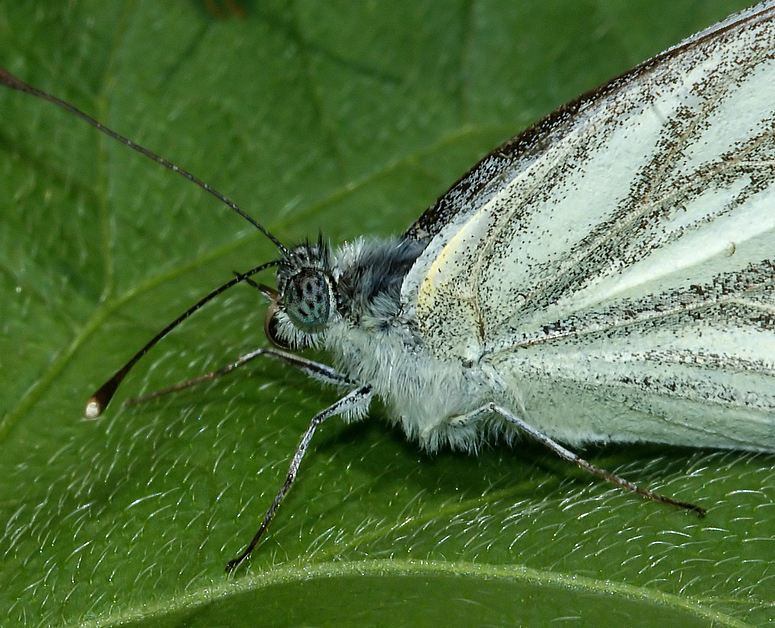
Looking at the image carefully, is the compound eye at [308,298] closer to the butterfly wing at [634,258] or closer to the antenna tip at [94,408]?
the butterfly wing at [634,258]

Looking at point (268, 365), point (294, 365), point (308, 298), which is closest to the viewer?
point (308, 298)

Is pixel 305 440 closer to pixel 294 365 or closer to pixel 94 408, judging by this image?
pixel 294 365

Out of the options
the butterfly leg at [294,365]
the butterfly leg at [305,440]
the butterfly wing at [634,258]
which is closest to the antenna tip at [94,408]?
the butterfly leg at [294,365]

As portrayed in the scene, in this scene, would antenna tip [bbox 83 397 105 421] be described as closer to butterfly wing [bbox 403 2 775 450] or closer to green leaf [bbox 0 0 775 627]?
green leaf [bbox 0 0 775 627]

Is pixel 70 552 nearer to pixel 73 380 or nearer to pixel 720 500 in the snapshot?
pixel 73 380

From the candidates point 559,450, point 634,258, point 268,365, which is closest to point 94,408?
point 268,365
